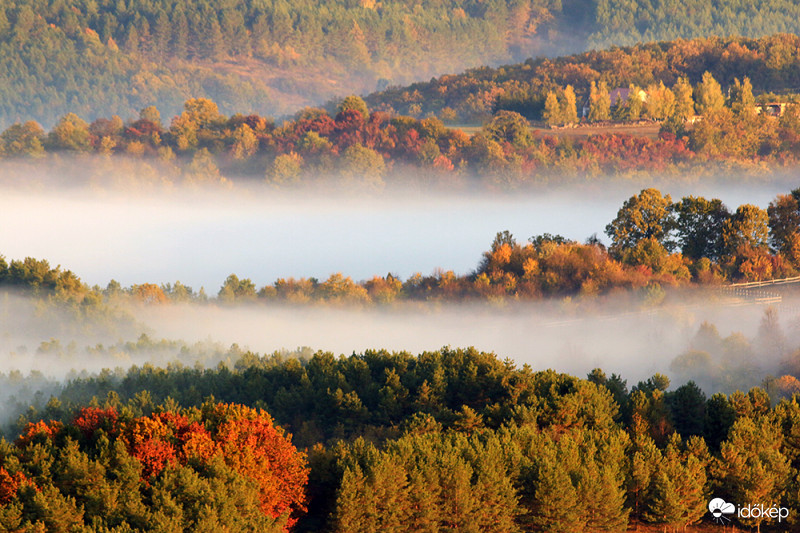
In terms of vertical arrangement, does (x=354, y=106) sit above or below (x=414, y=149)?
above

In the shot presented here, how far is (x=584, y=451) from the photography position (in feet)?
80.7

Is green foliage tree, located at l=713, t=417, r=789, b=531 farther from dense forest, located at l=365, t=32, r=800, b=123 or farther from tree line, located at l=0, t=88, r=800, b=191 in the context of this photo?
dense forest, located at l=365, t=32, r=800, b=123

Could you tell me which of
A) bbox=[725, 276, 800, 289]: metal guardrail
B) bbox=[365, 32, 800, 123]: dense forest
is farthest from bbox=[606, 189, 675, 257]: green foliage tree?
bbox=[365, 32, 800, 123]: dense forest

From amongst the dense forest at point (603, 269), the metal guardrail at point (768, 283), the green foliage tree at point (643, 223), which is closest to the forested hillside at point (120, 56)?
the dense forest at point (603, 269)

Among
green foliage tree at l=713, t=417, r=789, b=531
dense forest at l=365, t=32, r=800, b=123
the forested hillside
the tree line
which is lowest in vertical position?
green foliage tree at l=713, t=417, r=789, b=531

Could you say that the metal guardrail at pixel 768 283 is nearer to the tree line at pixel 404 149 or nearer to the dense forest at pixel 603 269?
the dense forest at pixel 603 269

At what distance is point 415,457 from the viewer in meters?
23.5

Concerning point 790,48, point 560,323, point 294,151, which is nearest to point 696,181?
point 790,48

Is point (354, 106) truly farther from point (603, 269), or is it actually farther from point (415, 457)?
point (415, 457)

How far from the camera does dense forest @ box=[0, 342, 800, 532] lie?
20906 millimetres

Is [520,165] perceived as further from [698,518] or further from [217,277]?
[698,518]

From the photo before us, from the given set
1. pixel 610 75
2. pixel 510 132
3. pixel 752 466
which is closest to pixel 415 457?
pixel 752 466

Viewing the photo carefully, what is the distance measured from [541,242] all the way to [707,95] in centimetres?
6803

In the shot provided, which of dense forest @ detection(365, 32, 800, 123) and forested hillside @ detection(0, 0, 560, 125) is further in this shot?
forested hillside @ detection(0, 0, 560, 125)
